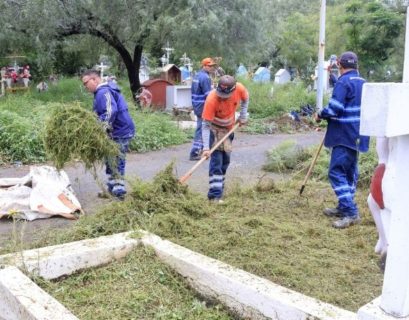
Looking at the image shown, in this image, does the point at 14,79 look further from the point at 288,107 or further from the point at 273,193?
the point at 273,193

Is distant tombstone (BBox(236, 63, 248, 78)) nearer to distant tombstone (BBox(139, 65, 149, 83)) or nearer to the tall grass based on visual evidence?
distant tombstone (BBox(139, 65, 149, 83))

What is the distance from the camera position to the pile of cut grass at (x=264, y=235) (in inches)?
154

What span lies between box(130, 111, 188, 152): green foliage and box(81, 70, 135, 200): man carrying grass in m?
4.16

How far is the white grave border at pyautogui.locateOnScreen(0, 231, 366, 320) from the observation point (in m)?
2.93

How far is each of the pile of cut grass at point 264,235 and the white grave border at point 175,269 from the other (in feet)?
1.87

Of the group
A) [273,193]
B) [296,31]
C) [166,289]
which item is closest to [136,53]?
[273,193]

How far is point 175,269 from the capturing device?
12.3 feet

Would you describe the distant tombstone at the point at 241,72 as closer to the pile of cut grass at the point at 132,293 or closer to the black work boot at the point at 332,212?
the black work boot at the point at 332,212

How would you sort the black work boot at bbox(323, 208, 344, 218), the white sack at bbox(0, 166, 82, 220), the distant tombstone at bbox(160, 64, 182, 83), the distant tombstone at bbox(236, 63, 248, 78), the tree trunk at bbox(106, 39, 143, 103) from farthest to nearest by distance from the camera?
the distant tombstone at bbox(236, 63, 248, 78) < the distant tombstone at bbox(160, 64, 182, 83) < the tree trunk at bbox(106, 39, 143, 103) < the white sack at bbox(0, 166, 82, 220) < the black work boot at bbox(323, 208, 344, 218)

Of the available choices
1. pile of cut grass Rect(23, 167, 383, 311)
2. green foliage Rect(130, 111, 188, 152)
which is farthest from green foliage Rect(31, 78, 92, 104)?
pile of cut grass Rect(23, 167, 383, 311)

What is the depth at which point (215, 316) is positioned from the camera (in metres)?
3.29

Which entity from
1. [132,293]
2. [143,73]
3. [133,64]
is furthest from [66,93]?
[132,293]

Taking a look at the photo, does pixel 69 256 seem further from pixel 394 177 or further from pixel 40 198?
pixel 40 198

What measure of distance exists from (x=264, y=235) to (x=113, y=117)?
246 centimetres
